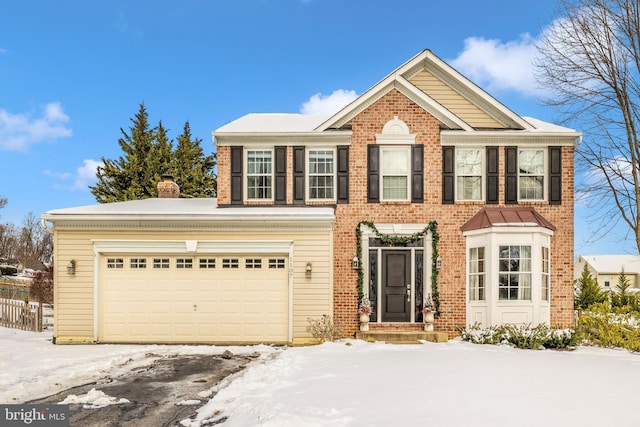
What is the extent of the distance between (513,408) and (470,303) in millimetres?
7570

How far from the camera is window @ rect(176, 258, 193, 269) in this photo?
12.9m

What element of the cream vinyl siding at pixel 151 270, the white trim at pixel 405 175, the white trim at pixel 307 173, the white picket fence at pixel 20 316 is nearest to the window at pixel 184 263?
the cream vinyl siding at pixel 151 270

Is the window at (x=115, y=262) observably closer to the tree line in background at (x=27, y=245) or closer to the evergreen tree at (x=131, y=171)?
the evergreen tree at (x=131, y=171)

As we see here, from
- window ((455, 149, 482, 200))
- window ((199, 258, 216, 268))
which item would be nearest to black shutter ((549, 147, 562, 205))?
window ((455, 149, 482, 200))

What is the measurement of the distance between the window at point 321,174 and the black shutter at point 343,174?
9.3 inches

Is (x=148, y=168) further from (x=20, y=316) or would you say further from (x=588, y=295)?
(x=588, y=295)

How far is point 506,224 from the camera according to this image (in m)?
12.7

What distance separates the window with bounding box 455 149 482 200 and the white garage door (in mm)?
5884

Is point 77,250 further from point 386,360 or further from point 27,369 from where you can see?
point 386,360

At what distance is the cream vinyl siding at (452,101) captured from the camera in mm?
14242

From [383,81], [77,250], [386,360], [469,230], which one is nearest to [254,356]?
[386,360]

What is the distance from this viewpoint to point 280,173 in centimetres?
1403

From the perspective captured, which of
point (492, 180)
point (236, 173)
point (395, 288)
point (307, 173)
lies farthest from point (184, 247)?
point (492, 180)

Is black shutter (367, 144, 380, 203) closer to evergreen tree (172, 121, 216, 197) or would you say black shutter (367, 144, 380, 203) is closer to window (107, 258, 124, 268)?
window (107, 258, 124, 268)
